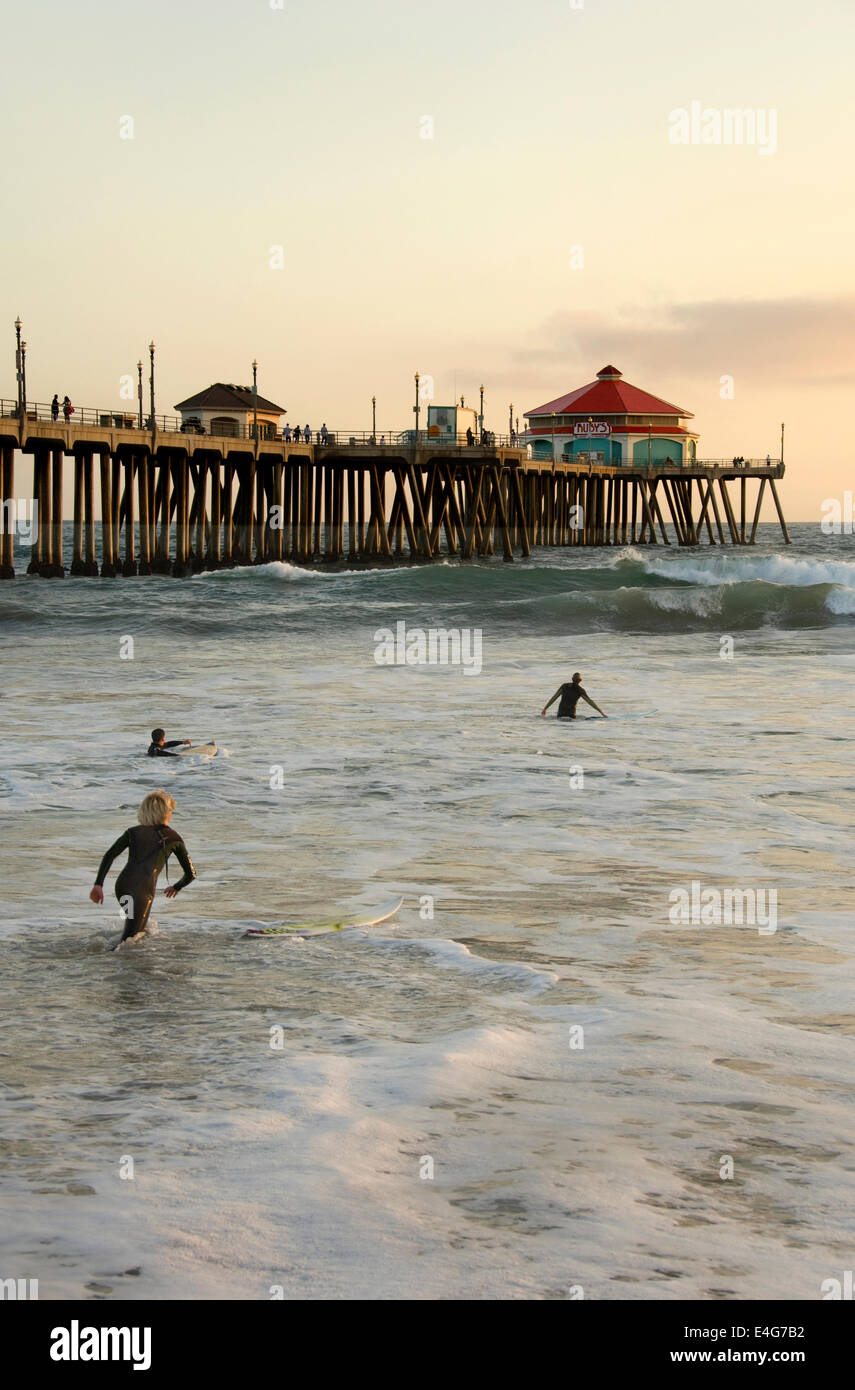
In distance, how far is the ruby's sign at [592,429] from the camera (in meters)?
92.6

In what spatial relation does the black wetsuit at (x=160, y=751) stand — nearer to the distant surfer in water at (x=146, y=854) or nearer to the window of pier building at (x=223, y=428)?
the distant surfer in water at (x=146, y=854)

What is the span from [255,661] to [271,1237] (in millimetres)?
26070

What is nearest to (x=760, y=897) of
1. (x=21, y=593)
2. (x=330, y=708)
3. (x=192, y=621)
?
(x=330, y=708)

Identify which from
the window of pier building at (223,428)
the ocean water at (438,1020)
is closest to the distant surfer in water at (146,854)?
the ocean water at (438,1020)

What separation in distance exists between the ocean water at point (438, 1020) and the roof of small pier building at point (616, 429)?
7469cm

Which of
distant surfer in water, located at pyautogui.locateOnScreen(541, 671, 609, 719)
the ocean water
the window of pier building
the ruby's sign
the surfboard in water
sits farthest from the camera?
the ruby's sign

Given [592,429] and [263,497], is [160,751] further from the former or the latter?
[592,429]

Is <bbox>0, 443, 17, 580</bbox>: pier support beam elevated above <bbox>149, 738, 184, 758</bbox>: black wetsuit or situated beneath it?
elevated above

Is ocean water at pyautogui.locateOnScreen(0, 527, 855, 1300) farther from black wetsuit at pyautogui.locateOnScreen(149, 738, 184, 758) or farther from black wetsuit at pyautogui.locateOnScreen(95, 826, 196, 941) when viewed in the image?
black wetsuit at pyautogui.locateOnScreen(95, 826, 196, 941)

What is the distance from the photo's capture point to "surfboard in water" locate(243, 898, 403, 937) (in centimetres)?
998

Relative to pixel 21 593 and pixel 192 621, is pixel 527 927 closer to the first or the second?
pixel 192 621

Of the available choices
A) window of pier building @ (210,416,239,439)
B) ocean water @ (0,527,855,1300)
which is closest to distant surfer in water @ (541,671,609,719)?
ocean water @ (0,527,855,1300)

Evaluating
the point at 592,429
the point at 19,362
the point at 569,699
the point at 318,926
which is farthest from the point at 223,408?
the point at 318,926

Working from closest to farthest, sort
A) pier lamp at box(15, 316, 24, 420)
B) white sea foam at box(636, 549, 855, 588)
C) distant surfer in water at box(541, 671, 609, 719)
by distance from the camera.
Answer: distant surfer in water at box(541, 671, 609, 719) → pier lamp at box(15, 316, 24, 420) → white sea foam at box(636, 549, 855, 588)
